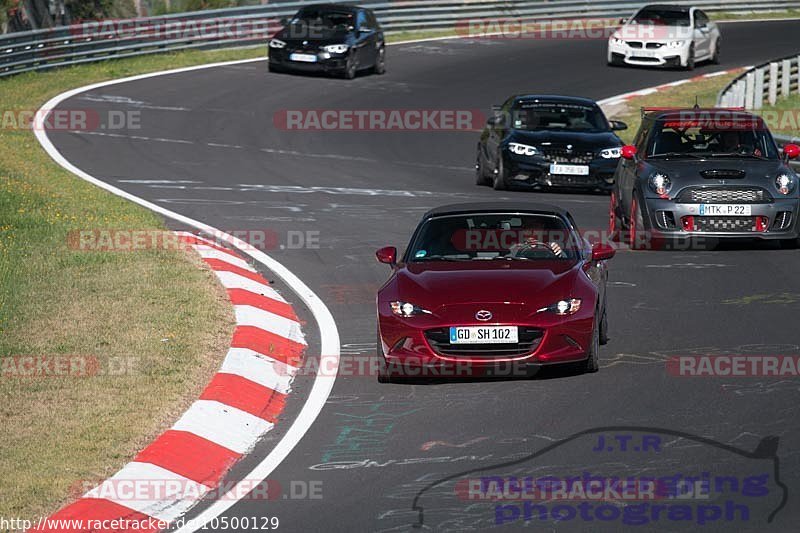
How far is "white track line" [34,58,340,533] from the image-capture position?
8359 millimetres

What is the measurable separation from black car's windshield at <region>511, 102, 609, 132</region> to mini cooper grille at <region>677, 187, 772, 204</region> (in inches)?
262

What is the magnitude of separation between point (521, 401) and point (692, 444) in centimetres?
157

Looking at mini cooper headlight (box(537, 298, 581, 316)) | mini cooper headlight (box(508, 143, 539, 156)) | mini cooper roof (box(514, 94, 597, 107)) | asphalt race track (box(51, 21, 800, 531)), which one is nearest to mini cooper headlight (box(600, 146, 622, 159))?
asphalt race track (box(51, 21, 800, 531))

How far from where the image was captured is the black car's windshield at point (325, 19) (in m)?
35.4

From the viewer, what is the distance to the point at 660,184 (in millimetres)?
17031

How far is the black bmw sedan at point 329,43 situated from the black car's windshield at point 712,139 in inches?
701

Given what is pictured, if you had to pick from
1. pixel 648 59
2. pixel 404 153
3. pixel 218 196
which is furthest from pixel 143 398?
pixel 648 59

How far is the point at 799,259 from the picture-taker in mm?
16266

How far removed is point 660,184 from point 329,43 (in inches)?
749

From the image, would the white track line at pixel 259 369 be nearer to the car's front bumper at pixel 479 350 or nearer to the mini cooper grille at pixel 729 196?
the car's front bumper at pixel 479 350

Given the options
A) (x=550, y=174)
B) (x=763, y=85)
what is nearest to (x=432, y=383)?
(x=550, y=174)

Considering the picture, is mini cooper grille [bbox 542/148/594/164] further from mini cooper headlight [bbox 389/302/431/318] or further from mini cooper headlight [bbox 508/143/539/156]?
mini cooper headlight [bbox 389/302/431/318]

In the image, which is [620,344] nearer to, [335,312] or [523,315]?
[523,315]

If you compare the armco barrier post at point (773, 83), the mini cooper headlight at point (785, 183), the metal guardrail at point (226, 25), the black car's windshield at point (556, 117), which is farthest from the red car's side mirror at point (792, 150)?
the metal guardrail at point (226, 25)
